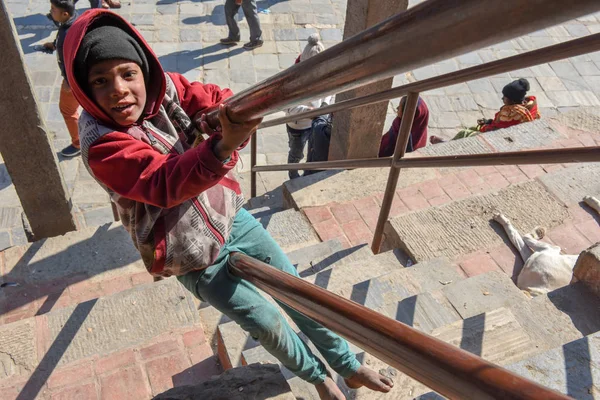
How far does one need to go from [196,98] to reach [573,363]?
172 cm

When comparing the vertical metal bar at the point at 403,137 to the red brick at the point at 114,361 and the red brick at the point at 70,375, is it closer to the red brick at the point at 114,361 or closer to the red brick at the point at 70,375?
the red brick at the point at 114,361

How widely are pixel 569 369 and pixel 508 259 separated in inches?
63.2

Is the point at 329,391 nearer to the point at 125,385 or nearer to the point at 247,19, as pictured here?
the point at 125,385

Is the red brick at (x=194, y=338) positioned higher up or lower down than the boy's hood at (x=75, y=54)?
lower down

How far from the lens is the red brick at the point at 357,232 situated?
3.93 m

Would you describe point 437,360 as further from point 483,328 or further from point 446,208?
point 446,208

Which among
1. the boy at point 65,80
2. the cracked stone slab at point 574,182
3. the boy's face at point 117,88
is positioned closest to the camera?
the boy's face at point 117,88

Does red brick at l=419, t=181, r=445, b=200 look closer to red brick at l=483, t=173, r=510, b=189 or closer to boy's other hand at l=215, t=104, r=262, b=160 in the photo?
red brick at l=483, t=173, r=510, b=189

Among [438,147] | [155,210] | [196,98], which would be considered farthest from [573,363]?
[438,147]

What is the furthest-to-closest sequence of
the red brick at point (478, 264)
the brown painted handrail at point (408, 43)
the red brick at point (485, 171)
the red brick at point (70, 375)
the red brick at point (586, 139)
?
the red brick at point (586, 139) < the red brick at point (485, 171) < the red brick at point (478, 264) < the red brick at point (70, 375) < the brown painted handrail at point (408, 43)

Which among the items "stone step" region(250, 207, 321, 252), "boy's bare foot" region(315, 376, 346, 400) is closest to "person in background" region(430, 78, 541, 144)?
"stone step" region(250, 207, 321, 252)

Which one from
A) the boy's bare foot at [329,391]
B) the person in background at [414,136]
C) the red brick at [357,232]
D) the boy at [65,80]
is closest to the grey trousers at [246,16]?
the boy at [65,80]

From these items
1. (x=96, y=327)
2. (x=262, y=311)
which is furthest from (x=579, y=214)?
(x=96, y=327)

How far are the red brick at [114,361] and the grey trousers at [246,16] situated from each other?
21.3 ft
